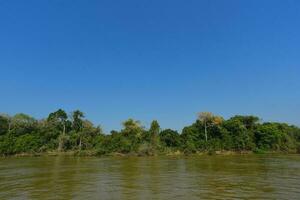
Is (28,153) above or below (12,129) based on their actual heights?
below

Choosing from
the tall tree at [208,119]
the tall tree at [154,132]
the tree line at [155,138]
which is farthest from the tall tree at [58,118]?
the tall tree at [208,119]

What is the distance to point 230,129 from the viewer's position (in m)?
69.7

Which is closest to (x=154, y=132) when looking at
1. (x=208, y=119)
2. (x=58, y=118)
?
(x=208, y=119)

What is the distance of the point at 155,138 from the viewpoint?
6306 cm

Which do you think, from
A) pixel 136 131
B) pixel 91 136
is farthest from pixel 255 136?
pixel 91 136

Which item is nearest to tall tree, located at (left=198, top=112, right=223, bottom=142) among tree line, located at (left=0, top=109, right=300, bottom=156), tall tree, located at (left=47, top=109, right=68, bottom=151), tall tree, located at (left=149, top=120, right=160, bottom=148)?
tree line, located at (left=0, top=109, right=300, bottom=156)

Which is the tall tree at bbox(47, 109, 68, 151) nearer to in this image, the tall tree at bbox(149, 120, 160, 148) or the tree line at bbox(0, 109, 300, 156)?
the tree line at bbox(0, 109, 300, 156)

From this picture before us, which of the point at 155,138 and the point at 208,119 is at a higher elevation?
the point at 208,119

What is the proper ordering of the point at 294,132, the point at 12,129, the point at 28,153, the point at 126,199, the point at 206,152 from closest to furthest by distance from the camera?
the point at 126,199 → the point at 206,152 → the point at 28,153 → the point at 294,132 → the point at 12,129

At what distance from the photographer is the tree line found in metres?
63.8

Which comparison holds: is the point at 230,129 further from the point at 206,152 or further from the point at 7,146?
the point at 7,146

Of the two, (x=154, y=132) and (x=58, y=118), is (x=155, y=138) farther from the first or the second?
(x=58, y=118)

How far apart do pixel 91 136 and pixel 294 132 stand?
49.7 metres

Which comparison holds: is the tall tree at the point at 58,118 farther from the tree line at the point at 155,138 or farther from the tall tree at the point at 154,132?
the tall tree at the point at 154,132
